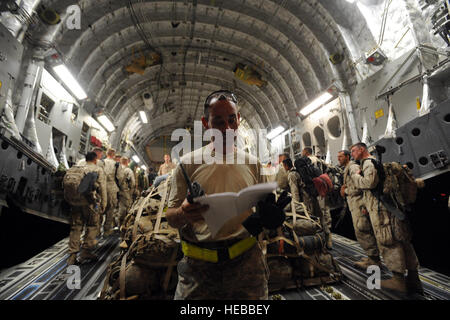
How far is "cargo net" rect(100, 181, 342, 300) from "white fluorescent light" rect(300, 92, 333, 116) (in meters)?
5.97

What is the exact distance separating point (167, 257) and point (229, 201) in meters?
2.01

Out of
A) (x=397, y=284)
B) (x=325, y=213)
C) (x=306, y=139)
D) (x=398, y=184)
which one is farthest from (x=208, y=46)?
(x=397, y=284)

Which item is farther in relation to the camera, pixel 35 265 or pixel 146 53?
pixel 146 53

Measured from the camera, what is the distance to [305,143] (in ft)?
30.8

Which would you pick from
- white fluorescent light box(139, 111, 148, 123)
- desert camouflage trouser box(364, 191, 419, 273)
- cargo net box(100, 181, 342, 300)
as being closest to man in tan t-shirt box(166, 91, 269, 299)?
cargo net box(100, 181, 342, 300)

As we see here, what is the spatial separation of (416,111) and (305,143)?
4.79 metres

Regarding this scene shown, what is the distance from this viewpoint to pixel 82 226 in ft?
13.1

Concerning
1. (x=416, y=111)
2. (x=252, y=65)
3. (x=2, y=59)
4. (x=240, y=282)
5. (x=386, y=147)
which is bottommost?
(x=240, y=282)

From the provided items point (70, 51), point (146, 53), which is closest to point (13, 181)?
point (70, 51)

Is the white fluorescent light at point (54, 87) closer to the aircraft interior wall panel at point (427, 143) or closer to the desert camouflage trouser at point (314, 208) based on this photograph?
the desert camouflage trouser at point (314, 208)

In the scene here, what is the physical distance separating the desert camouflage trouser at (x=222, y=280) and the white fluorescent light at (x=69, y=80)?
7753 mm

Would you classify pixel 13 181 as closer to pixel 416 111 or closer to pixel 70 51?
pixel 70 51

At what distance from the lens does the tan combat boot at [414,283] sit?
8.68 feet

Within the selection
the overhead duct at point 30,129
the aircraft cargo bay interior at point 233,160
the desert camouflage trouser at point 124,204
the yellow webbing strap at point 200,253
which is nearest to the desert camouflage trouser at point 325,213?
the aircraft cargo bay interior at point 233,160
